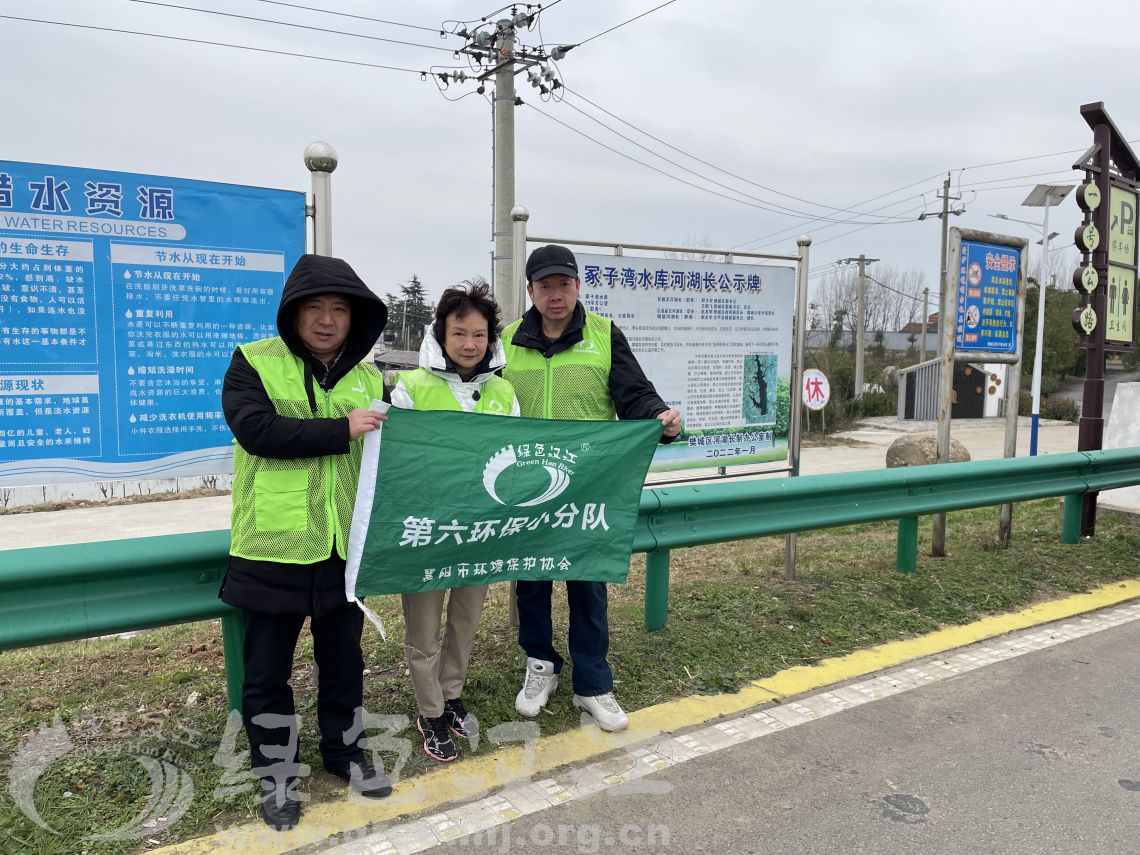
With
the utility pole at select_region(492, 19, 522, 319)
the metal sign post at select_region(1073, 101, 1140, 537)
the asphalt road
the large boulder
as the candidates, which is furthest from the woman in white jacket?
the large boulder

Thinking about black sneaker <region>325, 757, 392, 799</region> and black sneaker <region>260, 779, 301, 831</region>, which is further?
Answer: black sneaker <region>325, 757, 392, 799</region>

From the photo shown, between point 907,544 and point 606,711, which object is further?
point 907,544

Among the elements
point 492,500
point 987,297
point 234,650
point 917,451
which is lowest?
point 917,451

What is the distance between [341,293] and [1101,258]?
7.08 metres

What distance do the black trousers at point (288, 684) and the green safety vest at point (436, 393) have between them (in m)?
0.80

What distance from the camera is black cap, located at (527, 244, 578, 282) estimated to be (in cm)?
353

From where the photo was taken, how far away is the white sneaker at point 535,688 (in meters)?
3.60

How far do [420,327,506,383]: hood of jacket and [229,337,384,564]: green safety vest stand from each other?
1.27ft

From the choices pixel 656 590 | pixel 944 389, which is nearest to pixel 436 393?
pixel 656 590

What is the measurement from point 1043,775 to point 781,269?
3.30m

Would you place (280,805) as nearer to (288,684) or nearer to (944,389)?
(288,684)

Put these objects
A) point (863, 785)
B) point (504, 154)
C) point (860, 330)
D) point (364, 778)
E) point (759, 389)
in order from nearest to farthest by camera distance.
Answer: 1. point (364, 778)
2. point (863, 785)
3. point (759, 389)
4. point (504, 154)
5. point (860, 330)

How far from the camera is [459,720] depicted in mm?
3418

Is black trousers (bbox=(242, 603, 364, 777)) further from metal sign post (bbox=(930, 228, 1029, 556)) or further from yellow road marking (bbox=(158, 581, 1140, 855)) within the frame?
metal sign post (bbox=(930, 228, 1029, 556))
